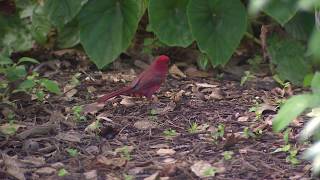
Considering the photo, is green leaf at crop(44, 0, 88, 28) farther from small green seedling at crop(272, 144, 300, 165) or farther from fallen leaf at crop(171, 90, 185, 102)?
small green seedling at crop(272, 144, 300, 165)

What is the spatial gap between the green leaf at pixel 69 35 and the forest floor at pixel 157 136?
41cm

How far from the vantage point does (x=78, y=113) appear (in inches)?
109

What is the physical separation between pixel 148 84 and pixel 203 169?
2.86ft

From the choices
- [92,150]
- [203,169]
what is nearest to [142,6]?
[92,150]

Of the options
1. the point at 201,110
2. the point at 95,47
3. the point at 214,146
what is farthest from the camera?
the point at 95,47

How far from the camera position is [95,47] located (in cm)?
320

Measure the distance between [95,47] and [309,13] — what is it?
1144 millimetres

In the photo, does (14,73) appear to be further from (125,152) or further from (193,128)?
(193,128)

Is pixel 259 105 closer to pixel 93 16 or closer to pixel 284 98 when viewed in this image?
pixel 284 98

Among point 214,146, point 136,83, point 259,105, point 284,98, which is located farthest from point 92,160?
point 284,98

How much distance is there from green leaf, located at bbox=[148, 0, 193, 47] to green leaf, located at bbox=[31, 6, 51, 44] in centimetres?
85

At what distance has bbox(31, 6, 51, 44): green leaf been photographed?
12.2 feet

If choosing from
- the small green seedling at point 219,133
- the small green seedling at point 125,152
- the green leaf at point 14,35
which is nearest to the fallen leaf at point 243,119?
the small green seedling at point 219,133

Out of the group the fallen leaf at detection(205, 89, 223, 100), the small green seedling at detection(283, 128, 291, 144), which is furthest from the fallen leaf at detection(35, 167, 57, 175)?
the fallen leaf at detection(205, 89, 223, 100)
